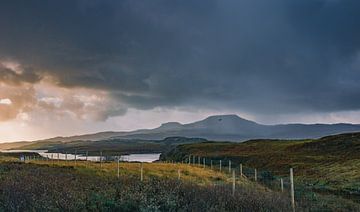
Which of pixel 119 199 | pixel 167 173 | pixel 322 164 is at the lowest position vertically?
pixel 322 164

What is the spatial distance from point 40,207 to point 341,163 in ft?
201

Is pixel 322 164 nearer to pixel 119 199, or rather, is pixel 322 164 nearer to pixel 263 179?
pixel 263 179

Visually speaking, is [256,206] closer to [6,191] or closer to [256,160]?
[6,191]

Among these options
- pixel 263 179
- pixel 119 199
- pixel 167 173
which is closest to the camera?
pixel 119 199

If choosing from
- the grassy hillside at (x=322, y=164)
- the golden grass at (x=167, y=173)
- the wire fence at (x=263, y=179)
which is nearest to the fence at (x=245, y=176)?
the wire fence at (x=263, y=179)

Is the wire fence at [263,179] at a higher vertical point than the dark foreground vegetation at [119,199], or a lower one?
lower

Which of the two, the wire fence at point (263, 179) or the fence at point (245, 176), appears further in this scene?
the fence at point (245, 176)

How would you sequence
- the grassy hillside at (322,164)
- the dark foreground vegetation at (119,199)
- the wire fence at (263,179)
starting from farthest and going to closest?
the grassy hillside at (322,164), the wire fence at (263,179), the dark foreground vegetation at (119,199)

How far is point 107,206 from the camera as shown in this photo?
12578 millimetres

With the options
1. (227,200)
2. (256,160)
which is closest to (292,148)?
(256,160)

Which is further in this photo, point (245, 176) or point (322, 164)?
point (322, 164)

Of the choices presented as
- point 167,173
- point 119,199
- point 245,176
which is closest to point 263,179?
point 245,176

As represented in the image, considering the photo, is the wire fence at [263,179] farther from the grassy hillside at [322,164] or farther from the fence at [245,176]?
the grassy hillside at [322,164]

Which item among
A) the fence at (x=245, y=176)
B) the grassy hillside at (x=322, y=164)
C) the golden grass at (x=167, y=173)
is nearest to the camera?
the fence at (x=245, y=176)
